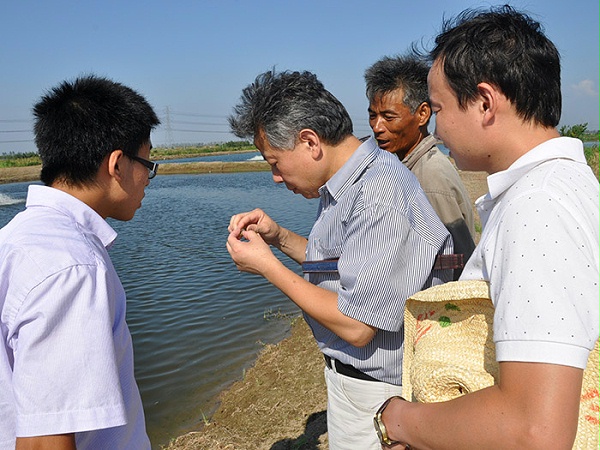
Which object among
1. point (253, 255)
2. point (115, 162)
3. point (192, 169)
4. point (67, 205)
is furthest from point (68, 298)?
point (192, 169)

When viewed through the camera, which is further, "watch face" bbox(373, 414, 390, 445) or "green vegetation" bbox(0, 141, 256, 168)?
"green vegetation" bbox(0, 141, 256, 168)

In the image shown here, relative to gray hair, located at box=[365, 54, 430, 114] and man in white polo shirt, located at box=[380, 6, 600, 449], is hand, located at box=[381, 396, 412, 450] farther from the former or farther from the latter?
gray hair, located at box=[365, 54, 430, 114]

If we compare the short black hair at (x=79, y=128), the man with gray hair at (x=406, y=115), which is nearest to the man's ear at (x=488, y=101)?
the short black hair at (x=79, y=128)

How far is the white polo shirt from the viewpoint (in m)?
1.01

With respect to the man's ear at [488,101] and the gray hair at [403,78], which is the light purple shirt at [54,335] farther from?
the gray hair at [403,78]

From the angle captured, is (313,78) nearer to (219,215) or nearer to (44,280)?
(44,280)

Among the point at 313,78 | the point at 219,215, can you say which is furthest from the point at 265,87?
the point at 219,215

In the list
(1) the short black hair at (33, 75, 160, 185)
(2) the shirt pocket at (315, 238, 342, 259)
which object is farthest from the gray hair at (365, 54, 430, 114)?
(1) the short black hair at (33, 75, 160, 185)

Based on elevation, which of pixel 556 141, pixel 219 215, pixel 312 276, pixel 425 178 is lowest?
pixel 219 215

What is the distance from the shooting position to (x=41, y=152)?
178cm

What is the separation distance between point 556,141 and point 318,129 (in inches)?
43.9

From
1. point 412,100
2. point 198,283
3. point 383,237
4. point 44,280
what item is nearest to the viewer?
point 44,280

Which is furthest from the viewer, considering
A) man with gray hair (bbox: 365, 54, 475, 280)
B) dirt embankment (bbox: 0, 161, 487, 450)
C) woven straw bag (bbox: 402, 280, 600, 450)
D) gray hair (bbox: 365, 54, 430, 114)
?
dirt embankment (bbox: 0, 161, 487, 450)

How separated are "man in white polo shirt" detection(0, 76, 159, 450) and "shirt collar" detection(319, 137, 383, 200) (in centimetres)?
86
